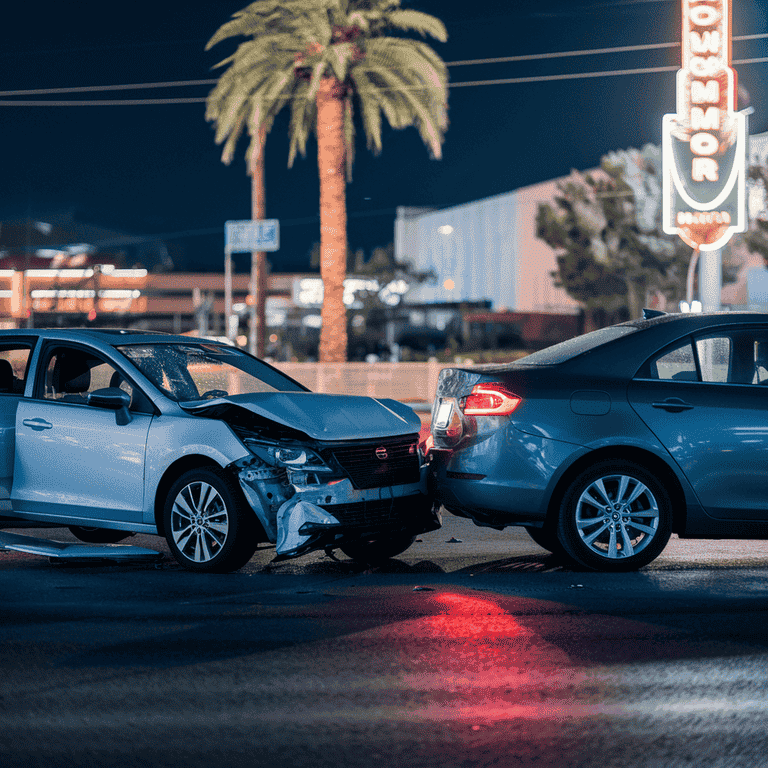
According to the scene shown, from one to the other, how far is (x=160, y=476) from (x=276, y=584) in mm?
1080

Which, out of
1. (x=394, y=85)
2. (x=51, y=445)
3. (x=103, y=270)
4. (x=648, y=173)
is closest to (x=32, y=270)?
(x=103, y=270)

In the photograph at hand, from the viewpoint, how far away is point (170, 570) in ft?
24.4

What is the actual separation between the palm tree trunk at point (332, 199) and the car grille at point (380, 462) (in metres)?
20.3

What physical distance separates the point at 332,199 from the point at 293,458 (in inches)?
836

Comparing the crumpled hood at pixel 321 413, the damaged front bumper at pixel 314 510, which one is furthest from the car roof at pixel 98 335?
the damaged front bumper at pixel 314 510

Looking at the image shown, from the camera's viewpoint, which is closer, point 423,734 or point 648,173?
point 423,734

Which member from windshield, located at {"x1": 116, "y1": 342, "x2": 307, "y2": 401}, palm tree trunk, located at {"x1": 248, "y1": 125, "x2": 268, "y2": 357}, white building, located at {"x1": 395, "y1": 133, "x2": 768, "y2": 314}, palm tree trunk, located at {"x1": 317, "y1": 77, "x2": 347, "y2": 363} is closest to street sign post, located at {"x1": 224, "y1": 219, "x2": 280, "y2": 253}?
palm tree trunk, located at {"x1": 317, "y1": 77, "x2": 347, "y2": 363}

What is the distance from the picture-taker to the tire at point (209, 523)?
711 centimetres

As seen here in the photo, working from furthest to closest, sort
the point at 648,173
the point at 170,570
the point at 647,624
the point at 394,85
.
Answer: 1. the point at 648,173
2. the point at 394,85
3. the point at 170,570
4. the point at 647,624

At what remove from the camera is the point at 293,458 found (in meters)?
7.12

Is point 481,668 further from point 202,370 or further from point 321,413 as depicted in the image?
point 202,370

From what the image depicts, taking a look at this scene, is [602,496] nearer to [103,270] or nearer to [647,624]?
[647,624]

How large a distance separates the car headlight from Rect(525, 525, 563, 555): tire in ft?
4.53

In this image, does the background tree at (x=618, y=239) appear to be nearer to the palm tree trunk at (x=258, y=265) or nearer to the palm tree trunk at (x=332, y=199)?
the palm tree trunk at (x=258, y=265)
